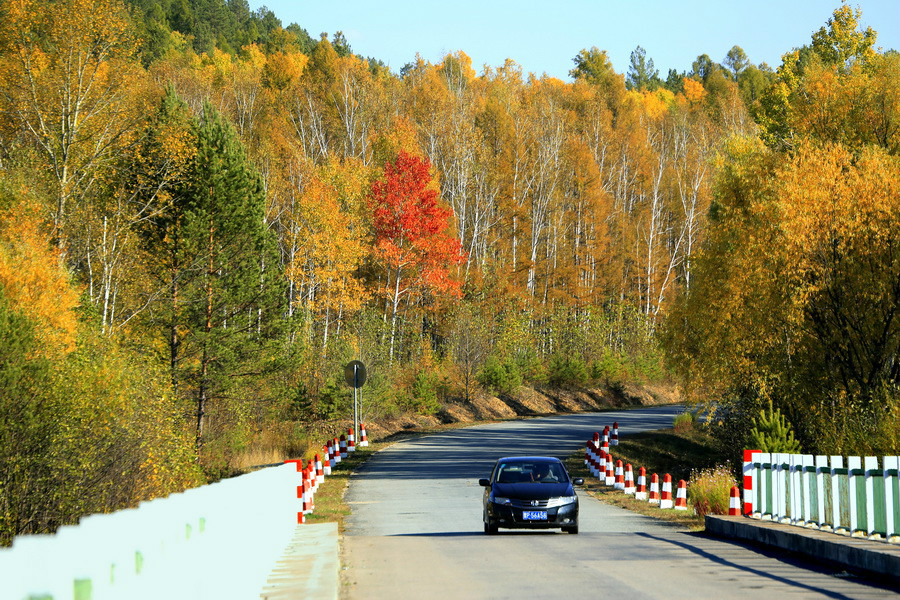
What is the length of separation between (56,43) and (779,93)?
33655 millimetres

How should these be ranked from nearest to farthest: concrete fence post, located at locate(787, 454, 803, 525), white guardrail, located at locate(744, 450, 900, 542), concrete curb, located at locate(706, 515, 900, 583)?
concrete curb, located at locate(706, 515, 900, 583) < white guardrail, located at locate(744, 450, 900, 542) < concrete fence post, located at locate(787, 454, 803, 525)

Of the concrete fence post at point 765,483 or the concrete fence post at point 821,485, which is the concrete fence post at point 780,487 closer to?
the concrete fence post at point 765,483

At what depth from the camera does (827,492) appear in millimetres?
16453

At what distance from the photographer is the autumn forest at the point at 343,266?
30094 millimetres

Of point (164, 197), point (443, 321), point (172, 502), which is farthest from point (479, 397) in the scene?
point (172, 502)

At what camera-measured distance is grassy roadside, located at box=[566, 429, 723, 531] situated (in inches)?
1169

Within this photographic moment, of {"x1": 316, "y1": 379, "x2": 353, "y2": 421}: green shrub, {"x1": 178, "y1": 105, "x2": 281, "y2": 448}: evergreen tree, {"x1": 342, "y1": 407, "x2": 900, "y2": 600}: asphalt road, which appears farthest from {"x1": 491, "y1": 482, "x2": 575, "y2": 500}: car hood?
{"x1": 316, "y1": 379, "x2": 353, "y2": 421}: green shrub

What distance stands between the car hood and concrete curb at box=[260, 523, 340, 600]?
314 centimetres

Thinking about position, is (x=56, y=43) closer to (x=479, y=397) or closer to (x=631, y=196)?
(x=479, y=397)

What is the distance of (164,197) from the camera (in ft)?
136

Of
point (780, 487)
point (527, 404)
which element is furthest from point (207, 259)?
point (780, 487)

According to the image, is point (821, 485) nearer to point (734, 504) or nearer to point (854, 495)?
point (854, 495)

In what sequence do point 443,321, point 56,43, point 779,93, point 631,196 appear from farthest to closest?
point 631,196, point 443,321, point 779,93, point 56,43

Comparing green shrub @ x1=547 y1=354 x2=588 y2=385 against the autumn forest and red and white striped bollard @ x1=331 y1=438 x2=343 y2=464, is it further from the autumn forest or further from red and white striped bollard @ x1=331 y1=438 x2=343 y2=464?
red and white striped bollard @ x1=331 y1=438 x2=343 y2=464
